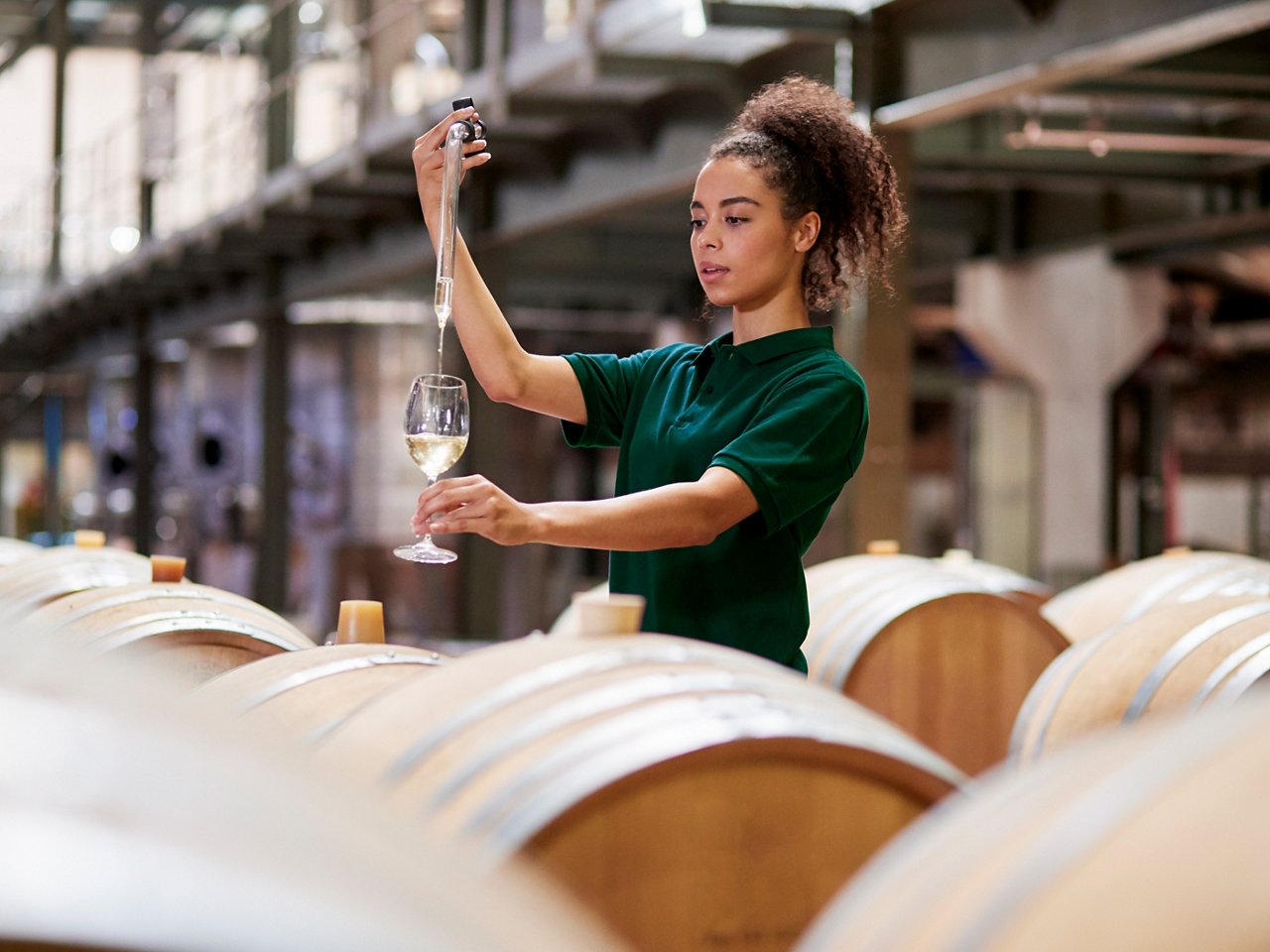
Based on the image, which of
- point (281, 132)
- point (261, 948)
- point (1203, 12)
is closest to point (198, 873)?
point (261, 948)

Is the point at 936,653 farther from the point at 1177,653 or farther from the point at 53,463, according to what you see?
the point at 53,463

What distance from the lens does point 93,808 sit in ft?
2.96

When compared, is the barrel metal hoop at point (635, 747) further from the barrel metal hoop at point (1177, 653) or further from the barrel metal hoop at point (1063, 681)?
the barrel metal hoop at point (1063, 681)

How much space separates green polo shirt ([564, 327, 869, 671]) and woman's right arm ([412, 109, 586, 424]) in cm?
21

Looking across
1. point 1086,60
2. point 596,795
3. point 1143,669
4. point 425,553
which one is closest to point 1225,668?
point 1143,669

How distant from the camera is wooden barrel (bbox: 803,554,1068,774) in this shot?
13.2ft

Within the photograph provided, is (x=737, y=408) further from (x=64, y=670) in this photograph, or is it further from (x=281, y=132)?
(x=281, y=132)

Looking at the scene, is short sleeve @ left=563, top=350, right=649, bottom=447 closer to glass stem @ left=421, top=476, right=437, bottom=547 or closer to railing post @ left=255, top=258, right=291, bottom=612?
Result: glass stem @ left=421, top=476, right=437, bottom=547

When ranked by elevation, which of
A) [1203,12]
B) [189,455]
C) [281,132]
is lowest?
[189,455]

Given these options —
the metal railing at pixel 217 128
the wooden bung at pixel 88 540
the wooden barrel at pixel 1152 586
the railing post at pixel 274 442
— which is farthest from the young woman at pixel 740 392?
the railing post at pixel 274 442

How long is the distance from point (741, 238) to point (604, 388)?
15.6 inches

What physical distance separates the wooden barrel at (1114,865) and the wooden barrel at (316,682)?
95 centimetres

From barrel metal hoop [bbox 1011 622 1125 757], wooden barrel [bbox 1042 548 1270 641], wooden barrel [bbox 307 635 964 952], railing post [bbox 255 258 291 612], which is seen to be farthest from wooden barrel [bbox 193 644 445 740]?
railing post [bbox 255 258 291 612]

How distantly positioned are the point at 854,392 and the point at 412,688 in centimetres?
95
